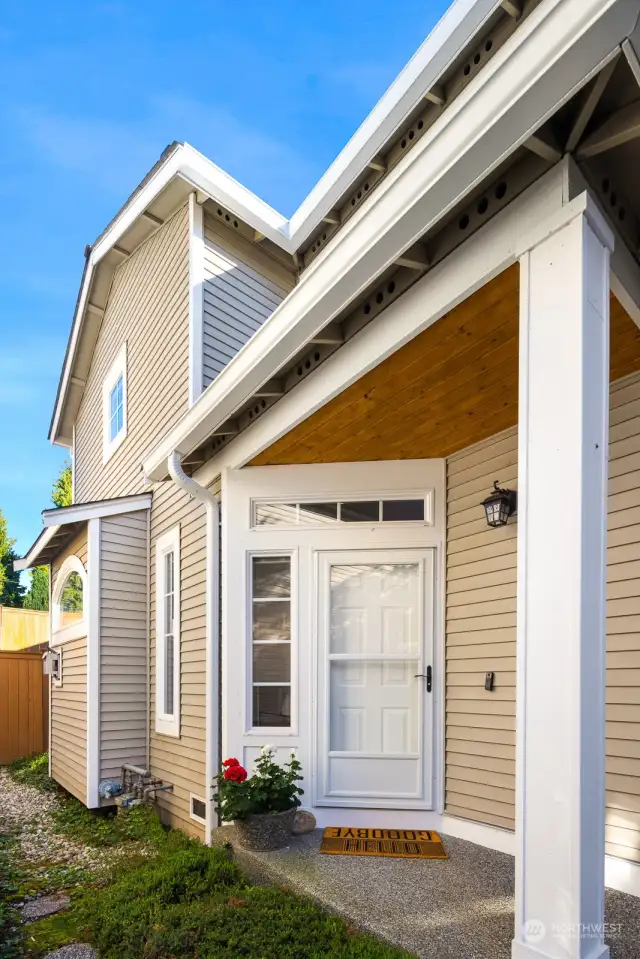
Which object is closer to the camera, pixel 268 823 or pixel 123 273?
pixel 268 823

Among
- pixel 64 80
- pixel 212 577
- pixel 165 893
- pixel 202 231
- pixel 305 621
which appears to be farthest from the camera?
pixel 64 80

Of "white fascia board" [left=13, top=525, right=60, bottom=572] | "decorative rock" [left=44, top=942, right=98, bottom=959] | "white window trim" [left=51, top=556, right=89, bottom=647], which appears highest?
"white fascia board" [left=13, top=525, right=60, bottom=572]

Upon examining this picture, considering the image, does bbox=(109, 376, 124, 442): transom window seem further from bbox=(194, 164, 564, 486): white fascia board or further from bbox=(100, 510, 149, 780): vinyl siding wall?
bbox=(194, 164, 564, 486): white fascia board

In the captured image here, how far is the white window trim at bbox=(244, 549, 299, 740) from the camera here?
448 cm

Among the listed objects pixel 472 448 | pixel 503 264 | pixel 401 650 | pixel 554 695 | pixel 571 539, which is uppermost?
pixel 503 264

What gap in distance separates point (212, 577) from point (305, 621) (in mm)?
832

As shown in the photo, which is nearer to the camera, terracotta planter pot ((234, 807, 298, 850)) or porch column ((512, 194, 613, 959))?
porch column ((512, 194, 613, 959))

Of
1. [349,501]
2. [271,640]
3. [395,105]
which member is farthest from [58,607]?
[395,105]

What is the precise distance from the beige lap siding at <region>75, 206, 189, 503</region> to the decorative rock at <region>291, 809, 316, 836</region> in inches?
135

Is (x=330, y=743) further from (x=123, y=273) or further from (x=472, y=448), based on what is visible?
(x=123, y=273)

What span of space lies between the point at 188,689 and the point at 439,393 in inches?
138

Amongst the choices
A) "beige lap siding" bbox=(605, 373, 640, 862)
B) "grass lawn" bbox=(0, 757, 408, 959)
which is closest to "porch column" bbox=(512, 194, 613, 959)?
"grass lawn" bbox=(0, 757, 408, 959)

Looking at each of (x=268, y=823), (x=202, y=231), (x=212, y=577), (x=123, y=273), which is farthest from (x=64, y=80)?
(x=268, y=823)

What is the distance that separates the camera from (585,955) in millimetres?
1921
